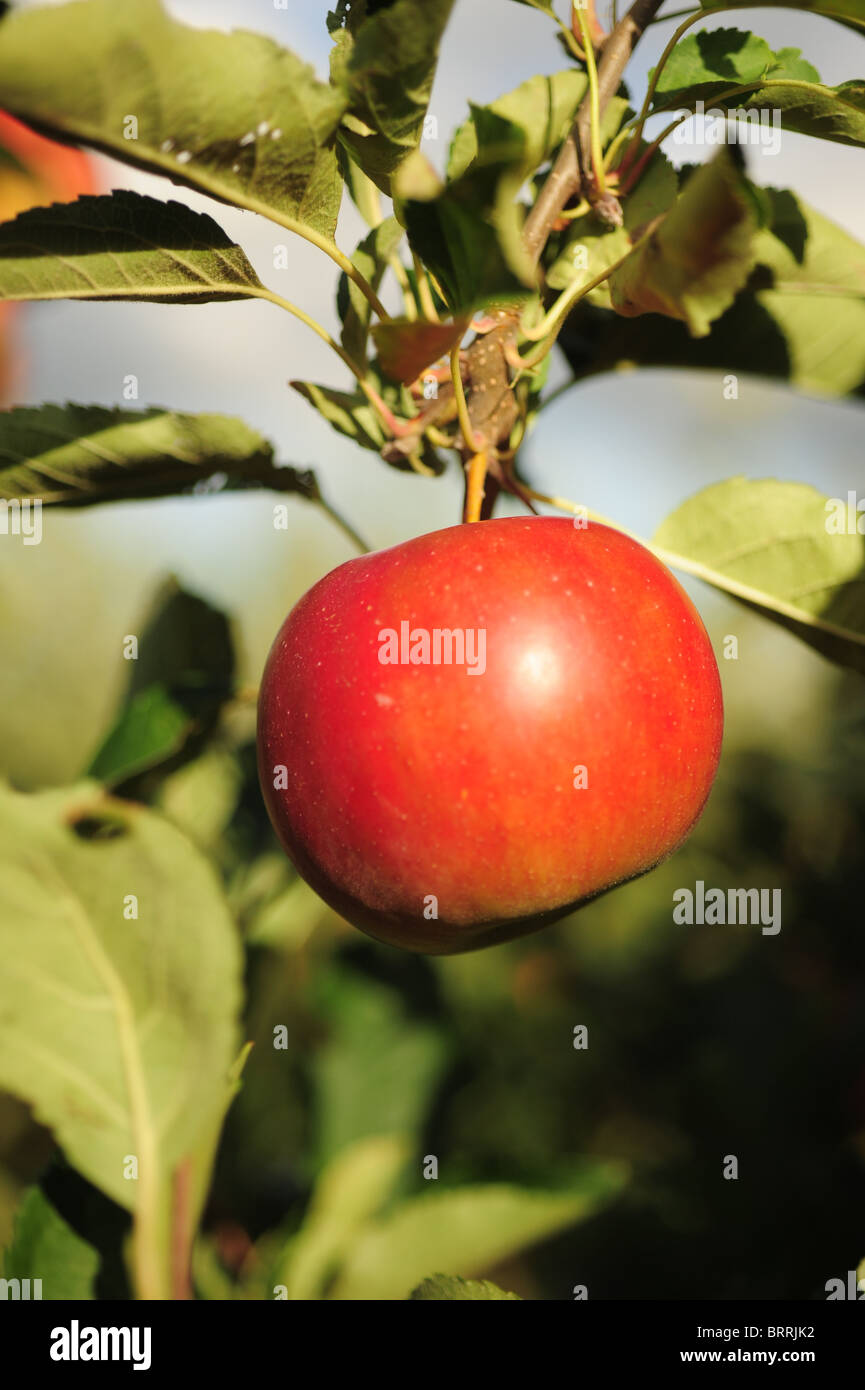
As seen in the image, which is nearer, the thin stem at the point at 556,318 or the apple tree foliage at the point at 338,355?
the apple tree foliage at the point at 338,355

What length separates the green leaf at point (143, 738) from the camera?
3.11 feet

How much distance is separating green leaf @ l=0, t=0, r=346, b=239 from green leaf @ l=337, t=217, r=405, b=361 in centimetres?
9

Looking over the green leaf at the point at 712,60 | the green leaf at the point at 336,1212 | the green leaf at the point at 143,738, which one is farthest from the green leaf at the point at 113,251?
the green leaf at the point at 336,1212

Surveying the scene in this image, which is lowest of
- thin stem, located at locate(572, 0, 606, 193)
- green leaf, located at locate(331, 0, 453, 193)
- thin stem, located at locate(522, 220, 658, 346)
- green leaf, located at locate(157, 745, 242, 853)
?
green leaf, located at locate(157, 745, 242, 853)

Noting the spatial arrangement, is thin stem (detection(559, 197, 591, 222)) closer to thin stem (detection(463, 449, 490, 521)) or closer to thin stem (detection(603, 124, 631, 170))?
thin stem (detection(603, 124, 631, 170))

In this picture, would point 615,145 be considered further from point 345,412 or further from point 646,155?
point 345,412

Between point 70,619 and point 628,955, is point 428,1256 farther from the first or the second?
point 70,619

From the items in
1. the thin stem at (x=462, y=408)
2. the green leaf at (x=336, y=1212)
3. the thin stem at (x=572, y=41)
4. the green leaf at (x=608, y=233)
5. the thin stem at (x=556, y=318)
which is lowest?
the green leaf at (x=336, y=1212)

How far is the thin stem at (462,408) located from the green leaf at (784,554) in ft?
0.73

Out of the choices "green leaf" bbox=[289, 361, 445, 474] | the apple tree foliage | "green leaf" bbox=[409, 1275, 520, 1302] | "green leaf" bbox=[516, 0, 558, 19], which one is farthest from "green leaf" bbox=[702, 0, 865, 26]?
"green leaf" bbox=[409, 1275, 520, 1302]

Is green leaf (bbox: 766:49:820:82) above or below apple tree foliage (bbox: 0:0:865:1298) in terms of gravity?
above

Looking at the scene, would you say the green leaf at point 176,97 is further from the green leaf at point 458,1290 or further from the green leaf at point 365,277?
the green leaf at point 458,1290

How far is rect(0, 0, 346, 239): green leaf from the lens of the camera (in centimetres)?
46
